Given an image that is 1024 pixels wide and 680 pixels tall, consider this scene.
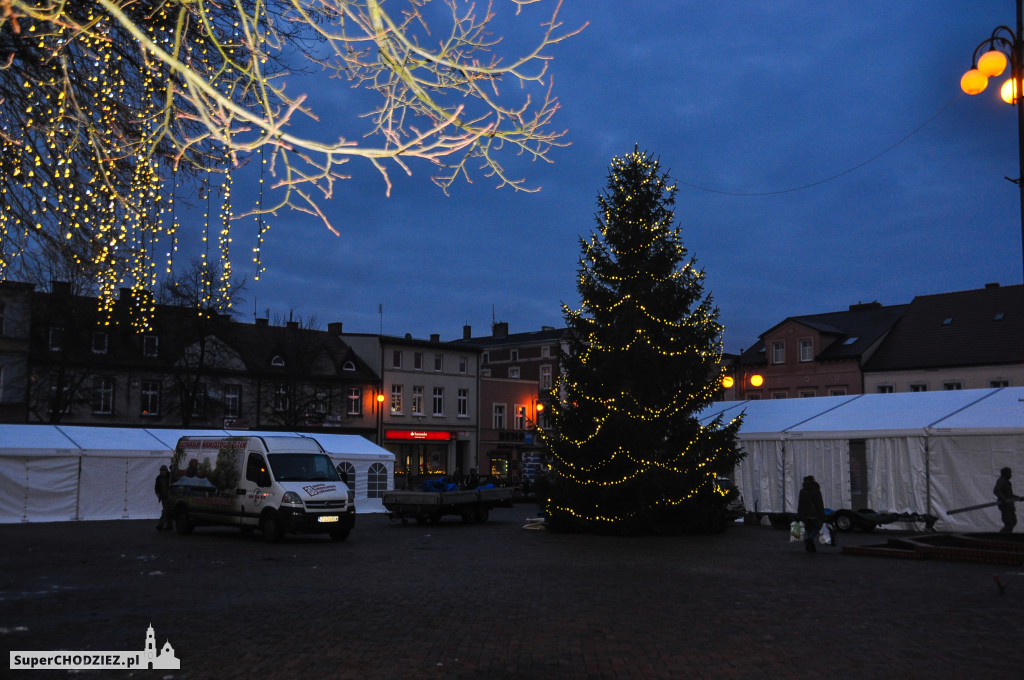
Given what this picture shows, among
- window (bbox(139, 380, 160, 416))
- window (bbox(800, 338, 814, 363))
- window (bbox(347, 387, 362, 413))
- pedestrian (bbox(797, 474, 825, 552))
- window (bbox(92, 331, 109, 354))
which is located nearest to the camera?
pedestrian (bbox(797, 474, 825, 552))

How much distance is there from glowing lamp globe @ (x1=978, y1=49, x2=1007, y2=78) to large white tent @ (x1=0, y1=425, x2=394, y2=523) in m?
22.0

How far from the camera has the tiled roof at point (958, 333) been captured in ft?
157

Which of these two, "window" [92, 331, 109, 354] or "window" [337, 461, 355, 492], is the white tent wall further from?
"window" [92, 331, 109, 354]

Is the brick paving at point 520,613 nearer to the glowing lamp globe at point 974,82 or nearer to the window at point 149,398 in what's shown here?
the glowing lamp globe at point 974,82

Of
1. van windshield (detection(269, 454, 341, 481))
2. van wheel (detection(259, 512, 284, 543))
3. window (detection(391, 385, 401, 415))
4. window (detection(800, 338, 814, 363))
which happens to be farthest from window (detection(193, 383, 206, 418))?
window (detection(800, 338, 814, 363))

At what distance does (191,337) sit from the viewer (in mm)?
48938

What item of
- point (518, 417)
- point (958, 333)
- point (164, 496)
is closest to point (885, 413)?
point (164, 496)

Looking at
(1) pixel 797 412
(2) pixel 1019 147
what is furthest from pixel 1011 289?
(2) pixel 1019 147

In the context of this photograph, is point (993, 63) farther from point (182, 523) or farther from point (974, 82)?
point (182, 523)

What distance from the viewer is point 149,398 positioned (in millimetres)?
53969

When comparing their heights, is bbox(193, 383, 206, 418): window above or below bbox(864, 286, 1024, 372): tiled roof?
below

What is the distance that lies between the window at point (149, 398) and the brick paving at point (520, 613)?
36447 mm

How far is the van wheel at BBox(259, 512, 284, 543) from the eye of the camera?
72.4 ft

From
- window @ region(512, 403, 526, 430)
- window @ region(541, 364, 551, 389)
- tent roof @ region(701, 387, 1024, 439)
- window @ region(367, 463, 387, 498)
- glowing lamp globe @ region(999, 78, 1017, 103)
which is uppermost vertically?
window @ region(541, 364, 551, 389)
